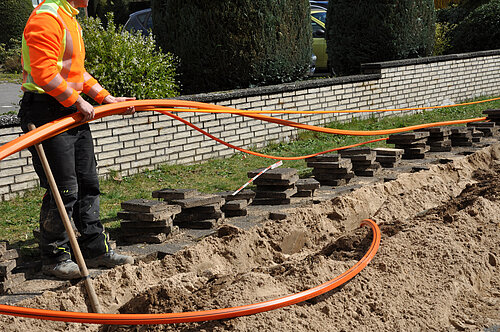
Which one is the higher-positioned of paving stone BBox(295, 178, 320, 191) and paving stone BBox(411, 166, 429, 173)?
paving stone BBox(295, 178, 320, 191)

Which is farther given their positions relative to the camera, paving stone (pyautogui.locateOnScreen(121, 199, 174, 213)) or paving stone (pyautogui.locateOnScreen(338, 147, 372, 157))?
paving stone (pyautogui.locateOnScreen(338, 147, 372, 157))

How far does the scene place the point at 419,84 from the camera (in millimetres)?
11781

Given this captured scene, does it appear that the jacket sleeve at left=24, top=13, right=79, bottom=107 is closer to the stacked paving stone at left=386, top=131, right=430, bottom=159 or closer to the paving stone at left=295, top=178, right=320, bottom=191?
the paving stone at left=295, top=178, right=320, bottom=191

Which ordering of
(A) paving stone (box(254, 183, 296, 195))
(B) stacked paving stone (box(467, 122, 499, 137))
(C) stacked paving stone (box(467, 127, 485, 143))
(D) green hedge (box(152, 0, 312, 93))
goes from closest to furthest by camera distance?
1. (A) paving stone (box(254, 183, 296, 195))
2. (C) stacked paving stone (box(467, 127, 485, 143))
3. (B) stacked paving stone (box(467, 122, 499, 137))
4. (D) green hedge (box(152, 0, 312, 93))

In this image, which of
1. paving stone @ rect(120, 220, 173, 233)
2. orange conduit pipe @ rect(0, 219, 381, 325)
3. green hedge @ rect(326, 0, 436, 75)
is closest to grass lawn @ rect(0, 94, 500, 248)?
paving stone @ rect(120, 220, 173, 233)

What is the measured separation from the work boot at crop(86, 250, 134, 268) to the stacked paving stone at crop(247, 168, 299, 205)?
1.78 meters

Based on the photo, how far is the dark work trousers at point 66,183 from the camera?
3.83 meters

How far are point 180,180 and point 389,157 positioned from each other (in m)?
2.50

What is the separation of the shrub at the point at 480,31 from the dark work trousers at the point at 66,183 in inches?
552

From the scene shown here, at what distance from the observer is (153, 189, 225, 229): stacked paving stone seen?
15.8 ft

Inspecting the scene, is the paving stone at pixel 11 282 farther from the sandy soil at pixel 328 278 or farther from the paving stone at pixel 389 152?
the paving stone at pixel 389 152

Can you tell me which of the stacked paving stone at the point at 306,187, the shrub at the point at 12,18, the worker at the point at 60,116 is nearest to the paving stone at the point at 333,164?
the stacked paving stone at the point at 306,187

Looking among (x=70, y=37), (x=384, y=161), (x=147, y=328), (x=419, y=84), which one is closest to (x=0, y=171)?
(x=70, y=37)

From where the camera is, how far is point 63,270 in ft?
12.6
